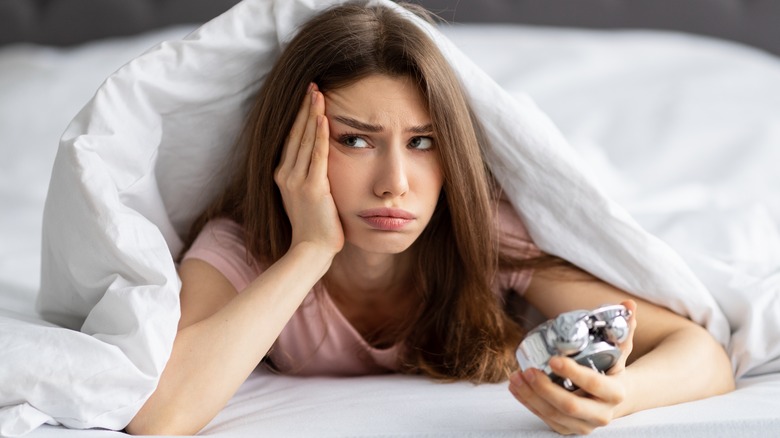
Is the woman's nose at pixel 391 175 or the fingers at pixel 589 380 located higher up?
the woman's nose at pixel 391 175

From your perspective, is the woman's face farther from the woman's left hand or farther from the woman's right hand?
the woman's left hand

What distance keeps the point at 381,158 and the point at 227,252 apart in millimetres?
263

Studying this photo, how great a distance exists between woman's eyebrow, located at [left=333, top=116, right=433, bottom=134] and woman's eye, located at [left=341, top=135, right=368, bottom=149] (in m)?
0.01

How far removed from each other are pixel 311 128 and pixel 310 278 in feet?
0.56

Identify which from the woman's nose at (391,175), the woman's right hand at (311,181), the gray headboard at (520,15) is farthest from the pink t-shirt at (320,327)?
the gray headboard at (520,15)

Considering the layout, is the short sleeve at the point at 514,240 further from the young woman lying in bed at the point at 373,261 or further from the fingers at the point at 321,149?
the fingers at the point at 321,149

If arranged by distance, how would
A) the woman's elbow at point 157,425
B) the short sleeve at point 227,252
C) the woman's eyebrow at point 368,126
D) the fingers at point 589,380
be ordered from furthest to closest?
the short sleeve at point 227,252 → the woman's eyebrow at point 368,126 → the woman's elbow at point 157,425 → the fingers at point 589,380

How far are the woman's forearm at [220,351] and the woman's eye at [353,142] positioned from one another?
0.14 meters

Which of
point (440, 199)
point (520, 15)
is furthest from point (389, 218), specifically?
point (520, 15)

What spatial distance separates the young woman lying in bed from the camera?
983 millimetres

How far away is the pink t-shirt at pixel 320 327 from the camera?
46.7 inches

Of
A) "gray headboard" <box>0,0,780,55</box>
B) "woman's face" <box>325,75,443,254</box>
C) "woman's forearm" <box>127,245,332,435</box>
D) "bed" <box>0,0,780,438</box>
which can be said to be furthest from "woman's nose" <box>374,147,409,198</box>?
"gray headboard" <box>0,0,780,55</box>

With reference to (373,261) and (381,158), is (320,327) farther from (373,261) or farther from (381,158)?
(381,158)

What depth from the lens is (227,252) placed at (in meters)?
1.17
